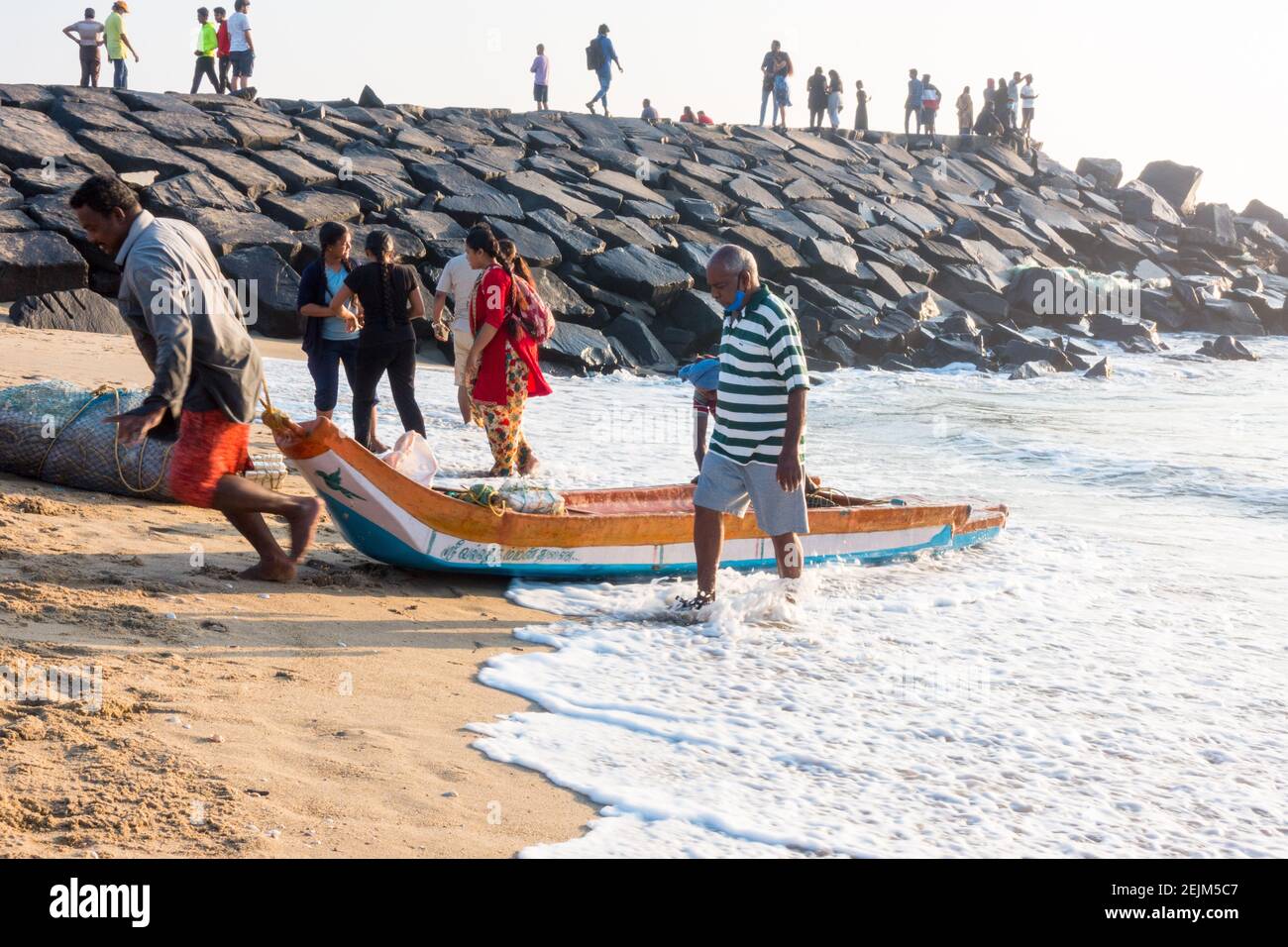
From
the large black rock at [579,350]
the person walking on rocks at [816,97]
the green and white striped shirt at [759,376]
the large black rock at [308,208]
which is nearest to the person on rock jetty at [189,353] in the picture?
the green and white striped shirt at [759,376]

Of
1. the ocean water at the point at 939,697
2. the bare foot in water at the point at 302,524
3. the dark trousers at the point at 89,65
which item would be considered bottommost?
the ocean water at the point at 939,697

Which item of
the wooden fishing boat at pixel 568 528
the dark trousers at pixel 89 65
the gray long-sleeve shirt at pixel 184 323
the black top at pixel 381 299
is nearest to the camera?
the gray long-sleeve shirt at pixel 184 323

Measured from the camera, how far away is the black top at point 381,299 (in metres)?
9.05

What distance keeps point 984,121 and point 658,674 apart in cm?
3783

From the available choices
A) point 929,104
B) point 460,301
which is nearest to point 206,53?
point 460,301

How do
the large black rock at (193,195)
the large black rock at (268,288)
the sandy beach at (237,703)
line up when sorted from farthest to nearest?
the large black rock at (193,195) → the large black rock at (268,288) → the sandy beach at (237,703)

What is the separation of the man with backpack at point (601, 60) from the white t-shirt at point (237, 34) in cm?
810

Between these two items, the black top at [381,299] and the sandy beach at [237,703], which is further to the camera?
the black top at [381,299]

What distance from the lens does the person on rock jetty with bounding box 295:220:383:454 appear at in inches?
361

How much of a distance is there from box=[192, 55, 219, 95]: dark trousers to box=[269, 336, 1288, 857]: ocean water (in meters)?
14.4

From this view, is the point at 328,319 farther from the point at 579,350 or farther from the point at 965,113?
the point at 965,113

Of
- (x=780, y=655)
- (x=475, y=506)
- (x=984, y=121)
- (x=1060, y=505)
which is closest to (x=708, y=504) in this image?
(x=780, y=655)

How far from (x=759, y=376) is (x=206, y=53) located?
68.5ft

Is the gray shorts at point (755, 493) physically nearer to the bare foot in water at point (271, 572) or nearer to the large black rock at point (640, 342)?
the bare foot in water at point (271, 572)
